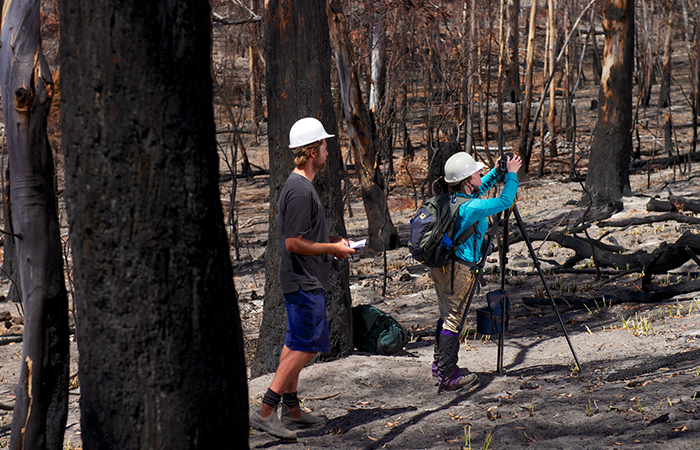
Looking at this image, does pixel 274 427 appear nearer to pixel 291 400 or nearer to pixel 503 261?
pixel 291 400

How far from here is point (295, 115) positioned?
536cm

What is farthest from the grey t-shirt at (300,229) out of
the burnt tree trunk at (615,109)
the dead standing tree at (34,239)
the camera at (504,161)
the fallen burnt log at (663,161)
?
the fallen burnt log at (663,161)

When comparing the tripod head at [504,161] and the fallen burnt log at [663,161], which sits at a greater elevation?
the tripod head at [504,161]

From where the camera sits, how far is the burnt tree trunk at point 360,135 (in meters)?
11.0

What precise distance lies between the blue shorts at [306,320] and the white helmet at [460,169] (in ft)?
4.52

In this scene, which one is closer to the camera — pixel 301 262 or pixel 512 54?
pixel 301 262

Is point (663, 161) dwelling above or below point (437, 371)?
above

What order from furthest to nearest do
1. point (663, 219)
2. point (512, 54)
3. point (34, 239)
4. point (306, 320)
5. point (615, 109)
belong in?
point (512, 54) < point (615, 109) < point (663, 219) < point (34, 239) < point (306, 320)

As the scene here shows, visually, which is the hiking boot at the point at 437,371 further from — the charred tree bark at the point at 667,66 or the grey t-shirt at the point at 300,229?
the charred tree bark at the point at 667,66

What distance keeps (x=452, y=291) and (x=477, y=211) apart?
63 centimetres

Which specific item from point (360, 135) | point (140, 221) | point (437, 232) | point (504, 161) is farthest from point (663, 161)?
point (140, 221)

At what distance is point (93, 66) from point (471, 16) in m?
19.8

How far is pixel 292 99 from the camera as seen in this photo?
5.38 m

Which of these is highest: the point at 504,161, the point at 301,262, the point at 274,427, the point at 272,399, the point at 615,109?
the point at 615,109
